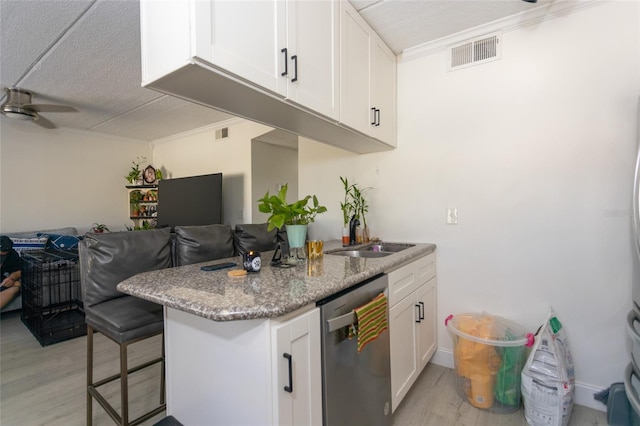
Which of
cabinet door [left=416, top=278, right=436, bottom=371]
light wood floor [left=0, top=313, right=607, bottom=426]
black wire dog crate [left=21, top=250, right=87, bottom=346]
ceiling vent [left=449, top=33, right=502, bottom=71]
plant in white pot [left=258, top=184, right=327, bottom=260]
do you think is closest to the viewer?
plant in white pot [left=258, top=184, right=327, bottom=260]

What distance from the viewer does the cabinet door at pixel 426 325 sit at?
1.94 m

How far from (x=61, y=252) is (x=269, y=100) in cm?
377

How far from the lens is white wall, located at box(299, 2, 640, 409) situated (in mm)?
1740

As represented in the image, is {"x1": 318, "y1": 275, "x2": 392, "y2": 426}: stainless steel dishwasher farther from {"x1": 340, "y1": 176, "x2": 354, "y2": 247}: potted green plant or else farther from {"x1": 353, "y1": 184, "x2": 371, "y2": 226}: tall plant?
{"x1": 353, "y1": 184, "x2": 371, "y2": 226}: tall plant

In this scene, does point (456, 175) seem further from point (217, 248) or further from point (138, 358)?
point (138, 358)

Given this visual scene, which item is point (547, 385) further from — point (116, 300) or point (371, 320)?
point (116, 300)

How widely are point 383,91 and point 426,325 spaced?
1756 millimetres

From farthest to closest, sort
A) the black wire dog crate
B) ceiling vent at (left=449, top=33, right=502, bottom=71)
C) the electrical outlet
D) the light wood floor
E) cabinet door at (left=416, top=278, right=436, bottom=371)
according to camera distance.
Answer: the black wire dog crate
the electrical outlet
ceiling vent at (left=449, top=33, right=502, bottom=71)
cabinet door at (left=416, top=278, right=436, bottom=371)
the light wood floor

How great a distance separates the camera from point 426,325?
2.06m

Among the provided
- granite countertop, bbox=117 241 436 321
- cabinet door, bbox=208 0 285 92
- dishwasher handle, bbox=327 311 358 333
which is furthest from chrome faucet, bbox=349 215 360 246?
cabinet door, bbox=208 0 285 92

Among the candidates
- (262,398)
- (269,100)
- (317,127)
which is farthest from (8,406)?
(317,127)

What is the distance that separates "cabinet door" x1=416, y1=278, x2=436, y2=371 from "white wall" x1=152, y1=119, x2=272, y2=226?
109 inches

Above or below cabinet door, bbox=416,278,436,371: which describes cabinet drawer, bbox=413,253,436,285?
above

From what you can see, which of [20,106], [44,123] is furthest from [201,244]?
[44,123]
